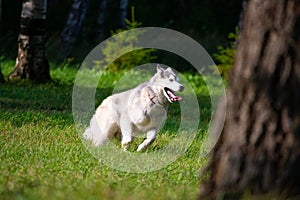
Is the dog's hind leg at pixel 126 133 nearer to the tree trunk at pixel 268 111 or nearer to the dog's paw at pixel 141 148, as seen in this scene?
the dog's paw at pixel 141 148

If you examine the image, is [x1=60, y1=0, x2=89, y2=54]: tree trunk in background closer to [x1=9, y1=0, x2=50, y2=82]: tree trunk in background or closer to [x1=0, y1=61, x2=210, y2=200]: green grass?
[x1=9, y1=0, x2=50, y2=82]: tree trunk in background

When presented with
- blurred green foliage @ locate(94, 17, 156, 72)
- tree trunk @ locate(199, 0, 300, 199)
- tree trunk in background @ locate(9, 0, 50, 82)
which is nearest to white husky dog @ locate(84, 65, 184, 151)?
tree trunk @ locate(199, 0, 300, 199)

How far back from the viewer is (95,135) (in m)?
9.81

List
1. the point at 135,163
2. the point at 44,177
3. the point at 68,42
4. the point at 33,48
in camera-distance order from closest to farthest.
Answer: the point at 44,177 < the point at 135,163 < the point at 33,48 < the point at 68,42

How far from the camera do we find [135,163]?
841 cm

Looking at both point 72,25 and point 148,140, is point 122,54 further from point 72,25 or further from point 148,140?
point 148,140

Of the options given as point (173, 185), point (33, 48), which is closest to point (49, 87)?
point (33, 48)

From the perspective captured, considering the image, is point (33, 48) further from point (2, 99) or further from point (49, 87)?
point (2, 99)

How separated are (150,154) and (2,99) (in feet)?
17.1

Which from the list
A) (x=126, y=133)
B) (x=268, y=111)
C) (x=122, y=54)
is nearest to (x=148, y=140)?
(x=126, y=133)

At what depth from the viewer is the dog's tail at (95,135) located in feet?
31.9

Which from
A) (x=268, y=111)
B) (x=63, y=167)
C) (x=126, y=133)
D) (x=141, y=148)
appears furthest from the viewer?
(x=126, y=133)

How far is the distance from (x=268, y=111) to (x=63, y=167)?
2.68 meters

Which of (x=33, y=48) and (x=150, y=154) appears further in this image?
(x=33, y=48)
